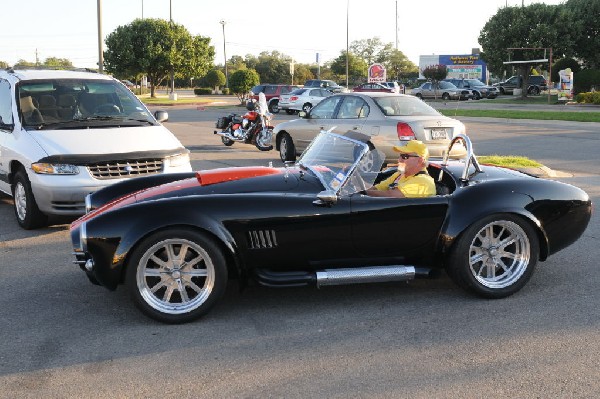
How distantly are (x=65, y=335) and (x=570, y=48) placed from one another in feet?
149

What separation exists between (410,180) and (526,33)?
44.4m

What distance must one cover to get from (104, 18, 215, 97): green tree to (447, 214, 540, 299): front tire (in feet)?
170

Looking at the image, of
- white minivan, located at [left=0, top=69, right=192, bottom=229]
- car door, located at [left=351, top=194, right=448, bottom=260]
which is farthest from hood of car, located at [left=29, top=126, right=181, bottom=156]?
car door, located at [left=351, top=194, right=448, bottom=260]

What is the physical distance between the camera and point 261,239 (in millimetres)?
4598

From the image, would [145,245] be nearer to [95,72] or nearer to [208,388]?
[208,388]

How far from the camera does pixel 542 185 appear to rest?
5.22m

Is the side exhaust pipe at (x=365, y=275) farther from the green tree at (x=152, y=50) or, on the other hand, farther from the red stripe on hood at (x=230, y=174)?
the green tree at (x=152, y=50)

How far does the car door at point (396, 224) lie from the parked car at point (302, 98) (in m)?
28.6

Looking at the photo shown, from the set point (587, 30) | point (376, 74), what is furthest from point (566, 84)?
point (587, 30)

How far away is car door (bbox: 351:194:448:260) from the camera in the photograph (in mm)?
4750

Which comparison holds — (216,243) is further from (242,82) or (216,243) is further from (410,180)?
(242,82)

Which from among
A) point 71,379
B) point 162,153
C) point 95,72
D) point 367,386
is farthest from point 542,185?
point 95,72

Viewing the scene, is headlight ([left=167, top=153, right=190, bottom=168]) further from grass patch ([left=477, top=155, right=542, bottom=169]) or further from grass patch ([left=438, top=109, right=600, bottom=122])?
grass patch ([left=438, top=109, right=600, bottom=122])

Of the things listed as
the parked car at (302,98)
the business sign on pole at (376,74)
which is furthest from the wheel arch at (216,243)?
the business sign on pole at (376,74)
